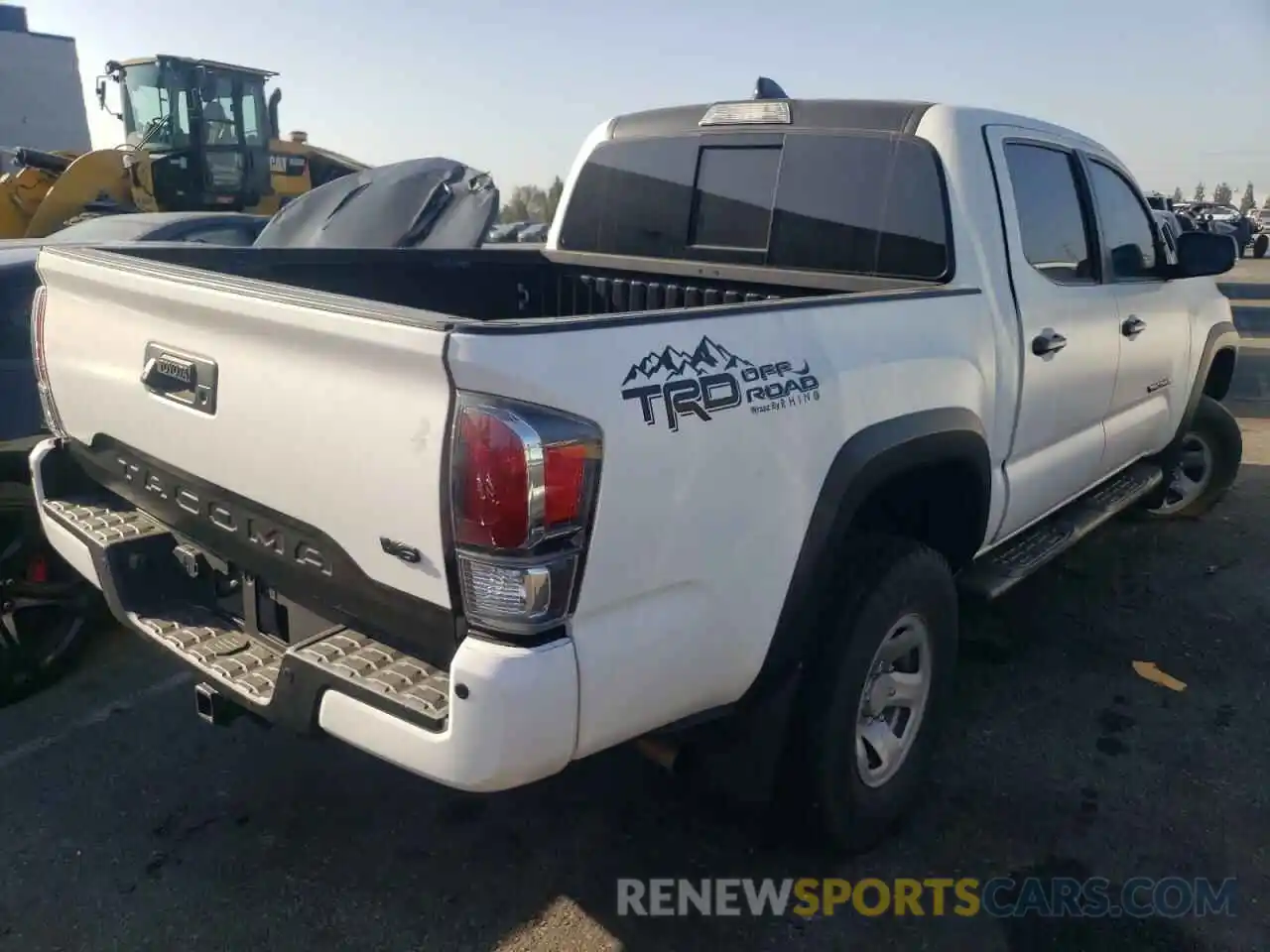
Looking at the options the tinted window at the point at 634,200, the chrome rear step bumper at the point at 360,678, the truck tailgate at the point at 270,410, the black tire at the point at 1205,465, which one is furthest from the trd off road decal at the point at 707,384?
the black tire at the point at 1205,465

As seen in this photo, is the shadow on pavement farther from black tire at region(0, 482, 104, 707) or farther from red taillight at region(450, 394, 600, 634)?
red taillight at region(450, 394, 600, 634)

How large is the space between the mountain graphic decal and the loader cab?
42.0 feet

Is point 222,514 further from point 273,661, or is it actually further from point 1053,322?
point 1053,322

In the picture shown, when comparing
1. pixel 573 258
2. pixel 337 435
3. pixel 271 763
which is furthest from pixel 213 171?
pixel 337 435

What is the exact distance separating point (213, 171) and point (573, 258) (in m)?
11.3

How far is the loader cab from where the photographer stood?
13.2 meters

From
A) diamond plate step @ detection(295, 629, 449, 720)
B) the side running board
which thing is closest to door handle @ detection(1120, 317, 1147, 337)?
the side running board

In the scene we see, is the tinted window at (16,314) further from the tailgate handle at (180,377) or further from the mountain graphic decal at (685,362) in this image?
the mountain graphic decal at (685,362)

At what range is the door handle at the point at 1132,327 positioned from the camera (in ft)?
13.4

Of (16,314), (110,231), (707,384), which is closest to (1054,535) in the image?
(707,384)

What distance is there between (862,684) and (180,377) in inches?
74.5

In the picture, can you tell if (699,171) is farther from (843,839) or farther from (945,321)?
→ (843,839)

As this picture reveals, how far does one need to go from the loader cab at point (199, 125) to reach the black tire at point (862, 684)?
12.7m

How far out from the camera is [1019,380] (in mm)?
3309
